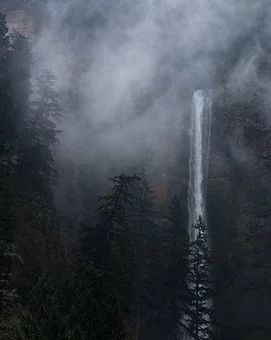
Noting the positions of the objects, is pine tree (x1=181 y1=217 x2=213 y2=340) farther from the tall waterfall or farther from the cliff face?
the tall waterfall

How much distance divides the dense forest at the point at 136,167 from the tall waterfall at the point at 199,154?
2.15 ft

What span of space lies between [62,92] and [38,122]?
25739 millimetres

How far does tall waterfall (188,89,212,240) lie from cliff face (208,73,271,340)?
78 centimetres

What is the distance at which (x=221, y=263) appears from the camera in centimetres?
4922

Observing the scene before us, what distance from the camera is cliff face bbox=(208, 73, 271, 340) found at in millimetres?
46562

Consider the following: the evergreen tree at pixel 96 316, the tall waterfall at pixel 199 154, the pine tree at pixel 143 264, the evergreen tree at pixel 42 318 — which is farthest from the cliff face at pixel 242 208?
the evergreen tree at pixel 42 318

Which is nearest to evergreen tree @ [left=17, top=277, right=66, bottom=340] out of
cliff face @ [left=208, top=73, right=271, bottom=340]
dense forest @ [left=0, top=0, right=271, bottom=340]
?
dense forest @ [left=0, top=0, right=271, bottom=340]

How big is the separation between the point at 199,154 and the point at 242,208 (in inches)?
316

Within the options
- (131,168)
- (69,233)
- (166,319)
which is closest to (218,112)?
(131,168)

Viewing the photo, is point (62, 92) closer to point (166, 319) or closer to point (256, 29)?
point (256, 29)

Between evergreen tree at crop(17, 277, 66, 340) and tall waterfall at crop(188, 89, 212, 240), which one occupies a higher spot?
tall waterfall at crop(188, 89, 212, 240)

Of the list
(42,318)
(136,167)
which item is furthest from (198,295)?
(136,167)

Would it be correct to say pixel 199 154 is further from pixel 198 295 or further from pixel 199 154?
pixel 198 295

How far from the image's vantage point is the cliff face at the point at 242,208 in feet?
153
